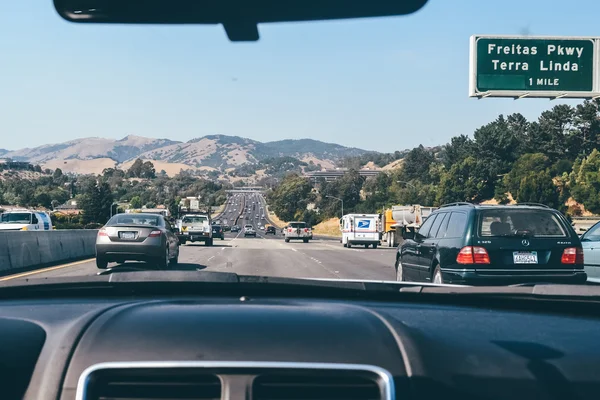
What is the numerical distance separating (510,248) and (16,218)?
29712mm

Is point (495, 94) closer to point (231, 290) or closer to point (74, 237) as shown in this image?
point (74, 237)

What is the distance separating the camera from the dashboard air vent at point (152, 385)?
2199mm

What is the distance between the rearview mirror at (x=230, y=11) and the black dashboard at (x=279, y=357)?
5.87 ft

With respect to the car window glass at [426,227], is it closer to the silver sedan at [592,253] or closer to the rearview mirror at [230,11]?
the silver sedan at [592,253]

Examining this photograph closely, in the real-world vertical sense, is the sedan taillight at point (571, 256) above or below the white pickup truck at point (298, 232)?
above

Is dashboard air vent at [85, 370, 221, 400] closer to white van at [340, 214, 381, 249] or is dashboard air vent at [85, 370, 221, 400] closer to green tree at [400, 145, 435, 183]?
white van at [340, 214, 381, 249]

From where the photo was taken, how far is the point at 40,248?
24.6 m

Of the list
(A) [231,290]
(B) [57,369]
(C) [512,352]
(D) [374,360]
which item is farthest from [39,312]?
(C) [512,352]

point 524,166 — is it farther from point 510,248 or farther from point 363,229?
point 510,248

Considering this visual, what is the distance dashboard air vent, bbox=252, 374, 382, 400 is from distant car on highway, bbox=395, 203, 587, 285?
11.1 metres

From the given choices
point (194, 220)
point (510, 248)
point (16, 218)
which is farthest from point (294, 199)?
point (510, 248)

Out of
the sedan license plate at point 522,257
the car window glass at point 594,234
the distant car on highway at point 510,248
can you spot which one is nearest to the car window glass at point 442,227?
the distant car on highway at point 510,248

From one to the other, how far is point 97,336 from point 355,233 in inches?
1939

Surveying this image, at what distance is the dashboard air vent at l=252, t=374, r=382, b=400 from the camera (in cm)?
222
